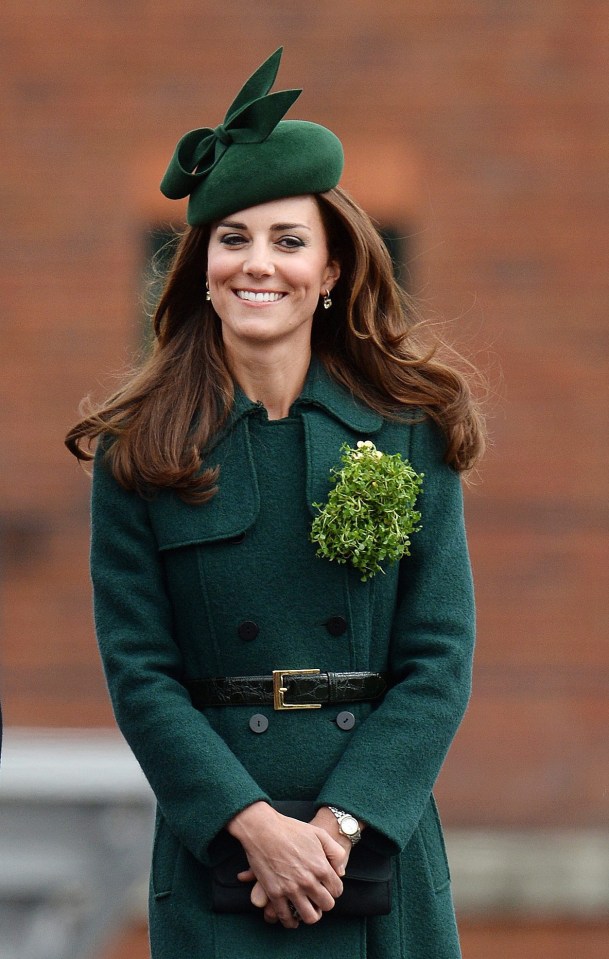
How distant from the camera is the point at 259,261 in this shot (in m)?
3.37

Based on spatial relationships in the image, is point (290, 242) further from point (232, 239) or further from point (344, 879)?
point (344, 879)

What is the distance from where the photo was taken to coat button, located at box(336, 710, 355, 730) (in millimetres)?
3402

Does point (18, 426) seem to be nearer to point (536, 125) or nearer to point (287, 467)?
point (536, 125)

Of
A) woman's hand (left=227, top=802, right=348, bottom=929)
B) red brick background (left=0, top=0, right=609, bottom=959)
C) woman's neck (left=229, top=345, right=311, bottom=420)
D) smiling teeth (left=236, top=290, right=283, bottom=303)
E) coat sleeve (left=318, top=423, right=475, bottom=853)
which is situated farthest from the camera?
red brick background (left=0, top=0, right=609, bottom=959)

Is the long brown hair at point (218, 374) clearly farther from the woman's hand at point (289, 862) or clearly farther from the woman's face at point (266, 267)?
the woman's hand at point (289, 862)

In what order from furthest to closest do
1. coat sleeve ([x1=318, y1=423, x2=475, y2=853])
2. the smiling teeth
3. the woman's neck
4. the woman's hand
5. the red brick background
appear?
the red brick background
the woman's neck
the smiling teeth
coat sleeve ([x1=318, y1=423, x2=475, y2=853])
the woman's hand

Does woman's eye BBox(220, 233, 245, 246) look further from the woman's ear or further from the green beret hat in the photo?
the woman's ear

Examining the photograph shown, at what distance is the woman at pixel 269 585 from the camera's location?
3322 mm

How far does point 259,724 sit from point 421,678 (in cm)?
32

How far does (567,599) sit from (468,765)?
1.06m

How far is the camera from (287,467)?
3.50 meters

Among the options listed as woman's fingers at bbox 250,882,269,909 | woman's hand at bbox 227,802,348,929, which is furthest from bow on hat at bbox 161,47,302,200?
woman's fingers at bbox 250,882,269,909

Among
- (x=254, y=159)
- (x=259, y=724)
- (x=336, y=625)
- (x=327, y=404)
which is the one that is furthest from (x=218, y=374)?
(x=259, y=724)

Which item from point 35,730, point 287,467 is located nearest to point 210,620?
Result: point 287,467
